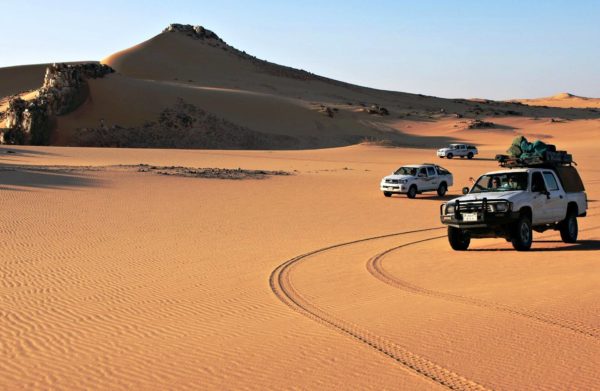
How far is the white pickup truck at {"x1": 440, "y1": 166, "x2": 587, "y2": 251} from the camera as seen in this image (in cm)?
1459

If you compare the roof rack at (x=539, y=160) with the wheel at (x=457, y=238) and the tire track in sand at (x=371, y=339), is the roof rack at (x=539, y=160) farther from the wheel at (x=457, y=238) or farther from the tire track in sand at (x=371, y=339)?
the tire track in sand at (x=371, y=339)

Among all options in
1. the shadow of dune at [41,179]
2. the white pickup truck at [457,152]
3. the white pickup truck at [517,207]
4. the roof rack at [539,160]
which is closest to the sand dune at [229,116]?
the white pickup truck at [457,152]

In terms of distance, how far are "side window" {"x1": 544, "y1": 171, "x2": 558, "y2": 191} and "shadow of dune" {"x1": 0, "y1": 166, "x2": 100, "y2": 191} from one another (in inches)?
718

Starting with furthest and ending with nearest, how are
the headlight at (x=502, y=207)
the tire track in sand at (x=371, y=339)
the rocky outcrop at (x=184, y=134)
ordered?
the rocky outcrop at (x=184, y=134) → the headlight at (x=502, y=207) → the tire track in sand at (x=371, y=339)

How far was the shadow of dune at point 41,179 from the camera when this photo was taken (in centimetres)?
2704

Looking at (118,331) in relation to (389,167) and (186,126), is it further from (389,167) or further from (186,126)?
(186,126)

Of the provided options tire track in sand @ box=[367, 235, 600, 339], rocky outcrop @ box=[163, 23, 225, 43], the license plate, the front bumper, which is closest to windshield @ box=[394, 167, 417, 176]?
the front bumper

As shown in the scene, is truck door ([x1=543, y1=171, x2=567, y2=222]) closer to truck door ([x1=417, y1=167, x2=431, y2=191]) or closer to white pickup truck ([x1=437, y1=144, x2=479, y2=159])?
truck door ([x1=417, y1=167, x2=431, y2=191])

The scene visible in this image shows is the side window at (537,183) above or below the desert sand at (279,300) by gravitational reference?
above

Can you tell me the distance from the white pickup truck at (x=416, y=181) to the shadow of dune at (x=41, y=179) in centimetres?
1211

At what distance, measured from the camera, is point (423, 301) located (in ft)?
32.0

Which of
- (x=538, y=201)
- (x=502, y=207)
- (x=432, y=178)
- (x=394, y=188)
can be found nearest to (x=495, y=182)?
(x=538, y=201)

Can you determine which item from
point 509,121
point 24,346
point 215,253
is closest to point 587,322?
point 24,346

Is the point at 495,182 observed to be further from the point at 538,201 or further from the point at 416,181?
the point at 416,181
